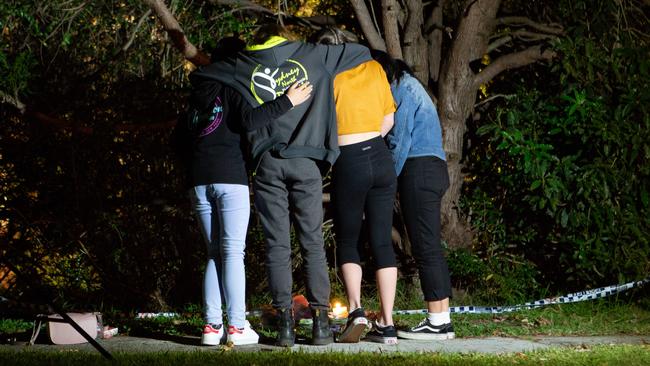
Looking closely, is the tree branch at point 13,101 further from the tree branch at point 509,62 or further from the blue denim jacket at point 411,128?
the tree branch at point 509,62

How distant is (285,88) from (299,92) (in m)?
0.13

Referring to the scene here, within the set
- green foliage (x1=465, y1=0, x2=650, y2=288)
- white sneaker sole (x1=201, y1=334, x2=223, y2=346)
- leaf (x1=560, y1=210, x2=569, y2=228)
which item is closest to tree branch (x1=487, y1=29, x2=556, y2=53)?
green foliage (x1=465, y1=0, x2=650, y2=288)

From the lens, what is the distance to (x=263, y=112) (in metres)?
6.30

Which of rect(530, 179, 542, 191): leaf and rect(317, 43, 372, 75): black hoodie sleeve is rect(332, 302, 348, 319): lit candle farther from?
rect(317, 43, 372, 75): black hoodie sleeve

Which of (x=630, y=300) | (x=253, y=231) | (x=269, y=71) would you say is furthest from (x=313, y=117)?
(x=630, y=300)

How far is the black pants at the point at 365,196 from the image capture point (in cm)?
655

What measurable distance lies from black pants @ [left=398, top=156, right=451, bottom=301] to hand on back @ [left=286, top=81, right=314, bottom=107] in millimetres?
909

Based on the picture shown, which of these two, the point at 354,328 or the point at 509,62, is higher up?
the point at 509,62

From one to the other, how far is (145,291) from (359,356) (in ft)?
13.0

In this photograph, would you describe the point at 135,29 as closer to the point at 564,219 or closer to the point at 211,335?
the point at 211,335

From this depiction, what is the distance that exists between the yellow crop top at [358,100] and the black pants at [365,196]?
117mm

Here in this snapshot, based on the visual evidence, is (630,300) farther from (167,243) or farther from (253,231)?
(167,243)

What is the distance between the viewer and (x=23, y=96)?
930 cm

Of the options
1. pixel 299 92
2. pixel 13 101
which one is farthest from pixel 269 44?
pixel 13 101
